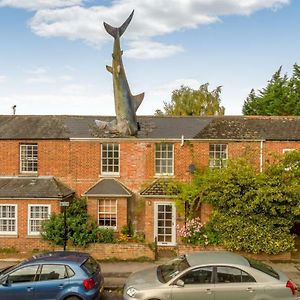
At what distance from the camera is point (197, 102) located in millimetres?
51062

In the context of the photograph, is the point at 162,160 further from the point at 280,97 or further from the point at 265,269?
the point at 280,97

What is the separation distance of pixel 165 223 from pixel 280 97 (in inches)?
1025

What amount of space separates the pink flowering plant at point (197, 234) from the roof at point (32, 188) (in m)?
6.04

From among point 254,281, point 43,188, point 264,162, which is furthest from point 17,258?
point 264,162

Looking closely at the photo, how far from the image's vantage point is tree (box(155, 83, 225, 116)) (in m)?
50.9

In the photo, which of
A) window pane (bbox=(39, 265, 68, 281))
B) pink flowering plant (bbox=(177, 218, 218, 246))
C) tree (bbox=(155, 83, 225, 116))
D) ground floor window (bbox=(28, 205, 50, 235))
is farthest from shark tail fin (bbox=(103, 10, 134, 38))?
tree (bbox=(155, 83, 225, 116))

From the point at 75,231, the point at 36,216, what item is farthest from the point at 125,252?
the point at 36,216

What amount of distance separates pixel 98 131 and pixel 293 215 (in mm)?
10917

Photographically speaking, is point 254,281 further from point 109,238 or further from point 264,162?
point 264,162

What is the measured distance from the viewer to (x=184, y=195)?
64.3 feet

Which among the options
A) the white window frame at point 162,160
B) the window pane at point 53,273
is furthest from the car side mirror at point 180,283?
the white window frame at point 162,160

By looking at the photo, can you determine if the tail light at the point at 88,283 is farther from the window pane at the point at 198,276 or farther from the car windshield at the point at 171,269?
the window pane at the point at 198,276

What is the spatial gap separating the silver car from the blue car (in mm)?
1182

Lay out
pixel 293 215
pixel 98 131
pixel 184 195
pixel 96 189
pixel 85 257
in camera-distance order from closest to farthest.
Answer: pixel 85 257 → pixel 293 215 → pixel 184 195 → pixel 96 189 → pixel 98 131
